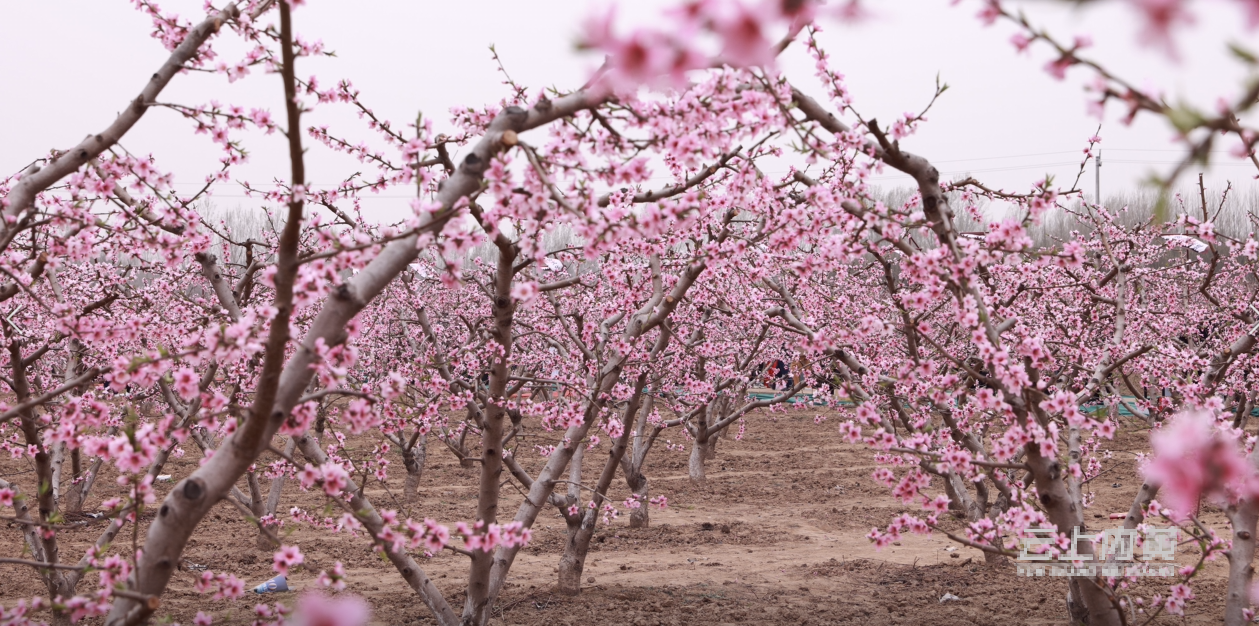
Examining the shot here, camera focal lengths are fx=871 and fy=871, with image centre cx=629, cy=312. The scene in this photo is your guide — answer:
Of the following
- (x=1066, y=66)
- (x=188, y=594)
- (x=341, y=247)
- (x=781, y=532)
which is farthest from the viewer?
(x=781, y=532)

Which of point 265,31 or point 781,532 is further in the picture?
point 781,532

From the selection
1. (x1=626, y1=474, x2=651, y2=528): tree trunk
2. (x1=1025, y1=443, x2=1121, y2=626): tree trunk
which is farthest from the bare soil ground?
(x1=1025, y1=443, x2=1121, y2=626): tree trunk

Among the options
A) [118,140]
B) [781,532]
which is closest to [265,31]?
[118,140]

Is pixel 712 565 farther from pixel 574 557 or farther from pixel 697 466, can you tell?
pixel 697 466

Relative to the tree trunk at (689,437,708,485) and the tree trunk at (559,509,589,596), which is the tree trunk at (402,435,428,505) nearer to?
the tree trunk at (689,437,708,485)

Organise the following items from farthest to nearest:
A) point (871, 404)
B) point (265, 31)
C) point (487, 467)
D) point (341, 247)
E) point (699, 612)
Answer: point (699, 612)
point (487, 467)
point (871, 404)
point (265, 31)
point (341, 247)

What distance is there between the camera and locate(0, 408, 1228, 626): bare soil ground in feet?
21.2

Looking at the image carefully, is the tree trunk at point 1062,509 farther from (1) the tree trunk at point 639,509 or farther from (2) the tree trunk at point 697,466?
(2) the tree trunk at point 697,466

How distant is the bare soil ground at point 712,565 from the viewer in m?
6.47

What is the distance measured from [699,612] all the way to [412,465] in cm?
599

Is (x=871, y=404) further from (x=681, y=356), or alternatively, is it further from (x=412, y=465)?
(x=412, y=465)

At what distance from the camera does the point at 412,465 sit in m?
11.4

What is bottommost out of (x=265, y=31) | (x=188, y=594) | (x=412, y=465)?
(x=188, y=594)

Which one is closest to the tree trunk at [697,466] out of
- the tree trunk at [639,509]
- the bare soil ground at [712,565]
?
the bare soil ground at [712,565]
